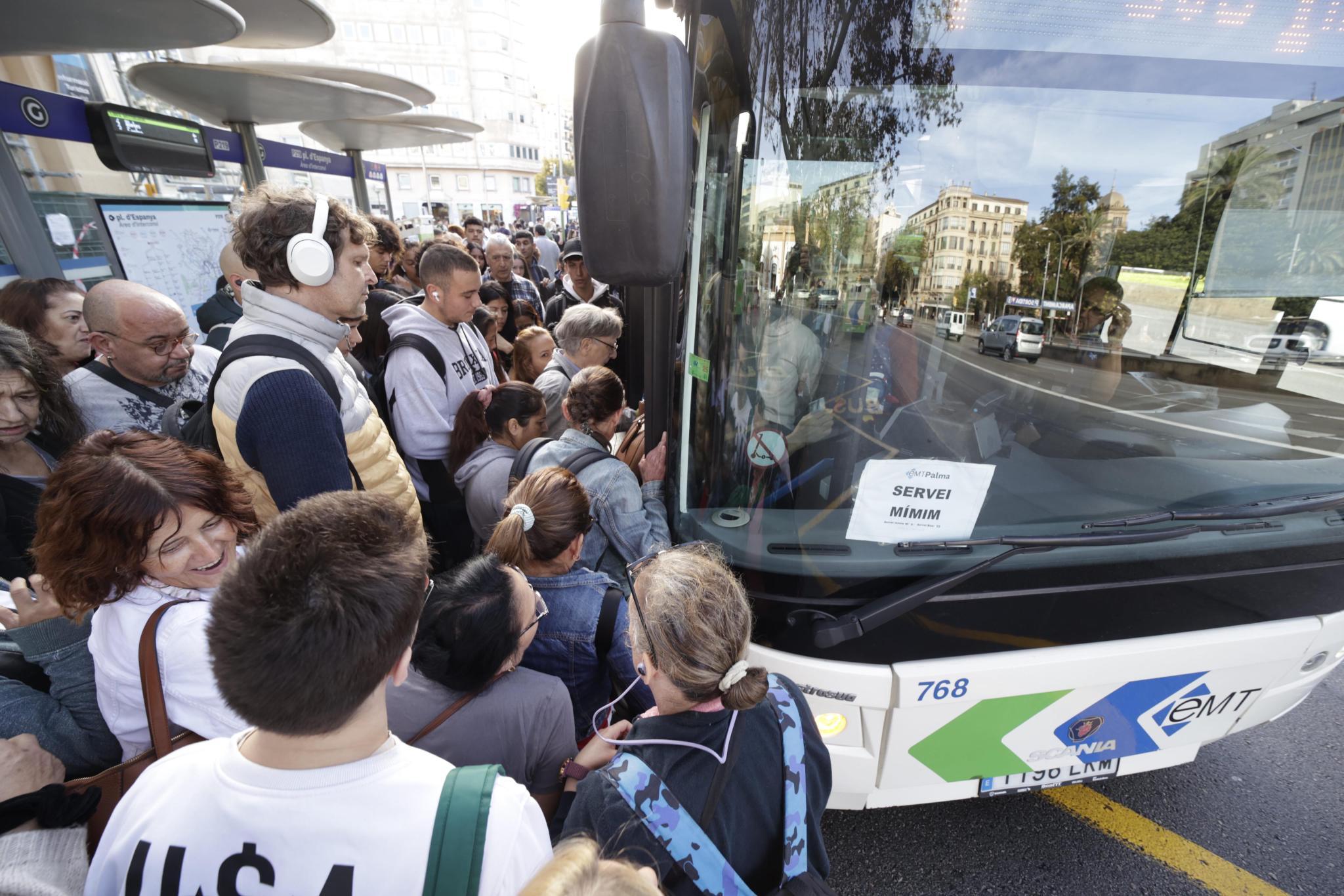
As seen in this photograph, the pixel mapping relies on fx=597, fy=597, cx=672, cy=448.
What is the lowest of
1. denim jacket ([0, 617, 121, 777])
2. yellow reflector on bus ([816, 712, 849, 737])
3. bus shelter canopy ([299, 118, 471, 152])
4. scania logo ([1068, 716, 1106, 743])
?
scania logo ([1068, 716, 1106, 743])

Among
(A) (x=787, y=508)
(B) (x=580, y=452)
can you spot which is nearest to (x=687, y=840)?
(A) (x=787, y=508)

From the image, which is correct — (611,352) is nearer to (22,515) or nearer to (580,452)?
(580,452)

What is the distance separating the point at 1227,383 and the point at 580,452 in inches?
85.4

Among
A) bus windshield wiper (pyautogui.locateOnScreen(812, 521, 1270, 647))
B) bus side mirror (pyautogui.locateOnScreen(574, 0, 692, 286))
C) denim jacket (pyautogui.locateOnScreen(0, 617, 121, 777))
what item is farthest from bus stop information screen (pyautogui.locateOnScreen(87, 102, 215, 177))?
bus windshield wiper (pyautogui.locateOnScreen(812, 521, 1270, 647))

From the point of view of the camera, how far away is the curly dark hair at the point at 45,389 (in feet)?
6.42

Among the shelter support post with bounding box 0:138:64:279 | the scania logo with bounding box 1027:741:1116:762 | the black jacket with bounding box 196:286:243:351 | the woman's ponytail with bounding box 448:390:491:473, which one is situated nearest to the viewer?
the scania logo with bounding box 1027:741:1116:762

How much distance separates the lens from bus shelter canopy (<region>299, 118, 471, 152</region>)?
9.04 metres

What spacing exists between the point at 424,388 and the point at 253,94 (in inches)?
188

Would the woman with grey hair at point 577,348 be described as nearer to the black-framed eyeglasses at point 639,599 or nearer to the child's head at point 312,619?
the black-framed eyeglasses at point 639,599

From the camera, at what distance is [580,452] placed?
2361 mm

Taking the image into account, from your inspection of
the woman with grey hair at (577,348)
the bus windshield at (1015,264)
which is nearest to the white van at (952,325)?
the bus windshield at (1015,264)

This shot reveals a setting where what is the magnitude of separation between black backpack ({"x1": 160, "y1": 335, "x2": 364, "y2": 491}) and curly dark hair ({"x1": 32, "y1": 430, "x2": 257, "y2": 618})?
26 cm

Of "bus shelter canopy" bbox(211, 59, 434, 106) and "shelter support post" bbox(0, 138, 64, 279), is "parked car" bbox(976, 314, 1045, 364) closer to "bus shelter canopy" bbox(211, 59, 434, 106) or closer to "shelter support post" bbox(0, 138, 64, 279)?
"shelter support post" bbox(0, 138, 64, 279)

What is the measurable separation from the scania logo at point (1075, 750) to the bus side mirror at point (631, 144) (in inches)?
73.5
